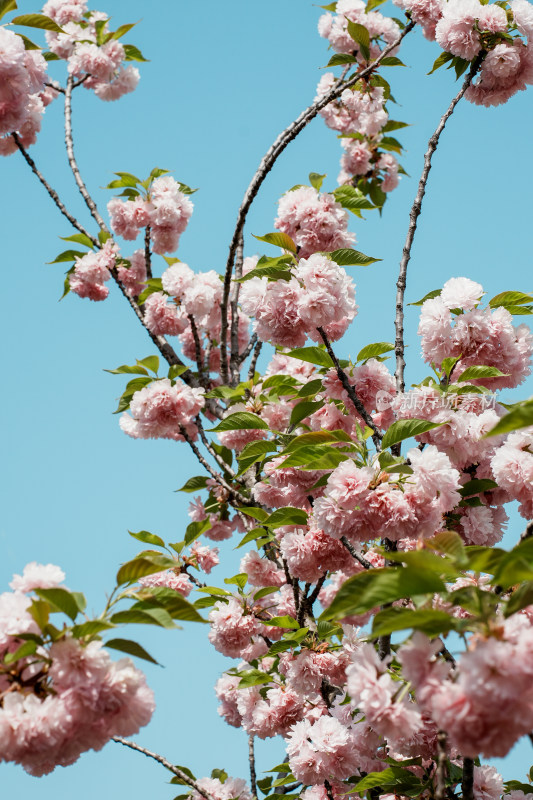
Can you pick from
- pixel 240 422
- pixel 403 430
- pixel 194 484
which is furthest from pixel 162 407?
pixel 403 430

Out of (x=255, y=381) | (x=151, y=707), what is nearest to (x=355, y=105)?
(x=255, y=381)

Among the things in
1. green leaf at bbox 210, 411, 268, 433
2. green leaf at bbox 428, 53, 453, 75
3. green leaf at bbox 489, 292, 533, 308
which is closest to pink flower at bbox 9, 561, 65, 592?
green leaf at bbox 210, 411, 268, 433

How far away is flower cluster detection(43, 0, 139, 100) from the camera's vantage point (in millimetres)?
5762

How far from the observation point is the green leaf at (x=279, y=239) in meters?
3.16

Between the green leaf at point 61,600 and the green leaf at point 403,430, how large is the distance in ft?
4.08

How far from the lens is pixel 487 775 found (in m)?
2.78

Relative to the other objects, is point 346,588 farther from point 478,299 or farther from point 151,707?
point 478,299

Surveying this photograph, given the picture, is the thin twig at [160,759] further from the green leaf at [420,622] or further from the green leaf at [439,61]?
the green leaf at [439,61]

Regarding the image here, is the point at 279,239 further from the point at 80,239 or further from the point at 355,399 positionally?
the point at 80,239

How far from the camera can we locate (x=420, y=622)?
1411mm

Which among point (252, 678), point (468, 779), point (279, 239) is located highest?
point (279, 239)

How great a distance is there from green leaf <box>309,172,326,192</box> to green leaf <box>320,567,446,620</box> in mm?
2718

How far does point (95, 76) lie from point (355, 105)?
7.26 feet

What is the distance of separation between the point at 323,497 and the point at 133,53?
4.81 meters
